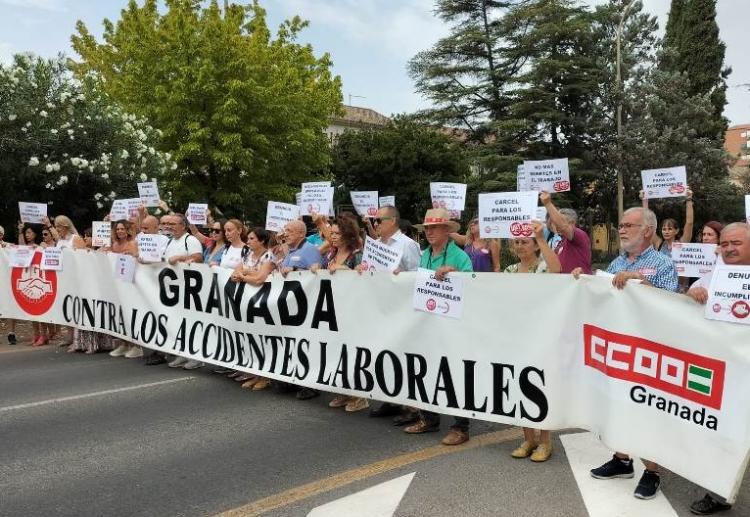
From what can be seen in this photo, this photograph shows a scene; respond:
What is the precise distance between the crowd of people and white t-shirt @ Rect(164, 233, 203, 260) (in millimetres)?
11

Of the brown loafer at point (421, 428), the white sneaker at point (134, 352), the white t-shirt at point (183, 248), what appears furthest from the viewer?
the white sneaker at point (134, 352)

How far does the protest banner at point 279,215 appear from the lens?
24.6ft

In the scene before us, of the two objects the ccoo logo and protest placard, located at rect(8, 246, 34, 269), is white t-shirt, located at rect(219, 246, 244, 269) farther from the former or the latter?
protest placard, located at rect(8, 246, 34, 269)

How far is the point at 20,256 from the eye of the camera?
959 cm

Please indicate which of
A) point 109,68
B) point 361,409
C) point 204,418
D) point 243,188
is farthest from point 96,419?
point 109,68

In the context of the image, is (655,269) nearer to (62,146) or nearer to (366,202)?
(366,202)

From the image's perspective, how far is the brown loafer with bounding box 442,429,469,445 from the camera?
5.09 m

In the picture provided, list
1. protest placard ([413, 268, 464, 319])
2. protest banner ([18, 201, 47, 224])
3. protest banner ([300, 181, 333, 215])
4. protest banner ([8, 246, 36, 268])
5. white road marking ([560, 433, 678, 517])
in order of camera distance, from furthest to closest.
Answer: protest banner ([18, 201, 47, 224]) → protest banner ([8, 246, 36, 268]) → protest banner ([300, 181, 333, 215]) → protest placard ([413, 268, 464, 319]) → white road marking ([560, 433, 678, 517])

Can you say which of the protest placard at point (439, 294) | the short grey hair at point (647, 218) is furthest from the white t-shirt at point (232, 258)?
the short grey hair at point (647, 218)

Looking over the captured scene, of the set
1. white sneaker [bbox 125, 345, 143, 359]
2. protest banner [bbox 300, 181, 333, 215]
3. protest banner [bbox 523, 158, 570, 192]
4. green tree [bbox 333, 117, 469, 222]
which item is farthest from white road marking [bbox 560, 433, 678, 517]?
green tree [bbox 333, 117, 469, 222]

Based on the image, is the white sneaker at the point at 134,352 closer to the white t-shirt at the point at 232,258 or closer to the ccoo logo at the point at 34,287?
the ccoo logo at the point at 34,287

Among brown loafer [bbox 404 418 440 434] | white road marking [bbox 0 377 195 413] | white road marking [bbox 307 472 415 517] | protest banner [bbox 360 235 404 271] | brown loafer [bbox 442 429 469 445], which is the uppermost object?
protest banner [bbox 360 235 404 271]

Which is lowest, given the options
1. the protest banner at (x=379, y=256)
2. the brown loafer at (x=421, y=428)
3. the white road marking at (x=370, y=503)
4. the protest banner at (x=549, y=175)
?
the brown loafer at (x=421, y=428)

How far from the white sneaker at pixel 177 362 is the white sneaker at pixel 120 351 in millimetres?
946
